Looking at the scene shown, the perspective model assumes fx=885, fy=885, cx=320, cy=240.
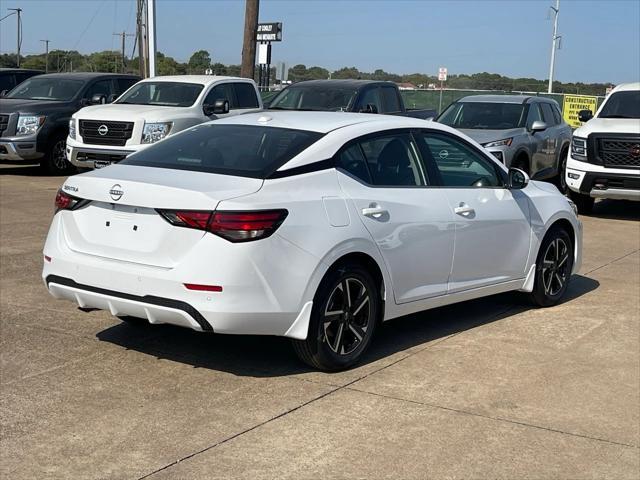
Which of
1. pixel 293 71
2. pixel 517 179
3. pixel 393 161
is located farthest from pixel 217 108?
pixel 293 71

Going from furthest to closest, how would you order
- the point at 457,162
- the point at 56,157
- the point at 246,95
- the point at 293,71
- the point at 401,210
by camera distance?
the point at 293,71 < the point at 56,157 < the point at 246,95 < the point at 457,162 < the point at 401,210

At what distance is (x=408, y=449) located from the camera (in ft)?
14.3

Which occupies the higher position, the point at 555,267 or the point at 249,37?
the point at 249,37

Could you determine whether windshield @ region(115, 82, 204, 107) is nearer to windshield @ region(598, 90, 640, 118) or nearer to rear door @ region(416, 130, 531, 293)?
windshield @ region(598, 90, 640, 118)

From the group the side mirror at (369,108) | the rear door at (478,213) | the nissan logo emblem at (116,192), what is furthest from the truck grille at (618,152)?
the nissan logo emblem at (116,192)

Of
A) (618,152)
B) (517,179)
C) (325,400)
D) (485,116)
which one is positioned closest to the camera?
(325,400)

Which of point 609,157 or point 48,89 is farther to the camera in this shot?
point 48,89

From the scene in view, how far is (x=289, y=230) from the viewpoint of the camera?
5008 mm

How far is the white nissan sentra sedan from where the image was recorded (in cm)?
489

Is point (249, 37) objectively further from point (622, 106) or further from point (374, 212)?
point (374, 212)

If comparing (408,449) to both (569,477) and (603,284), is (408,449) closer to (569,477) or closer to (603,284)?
(569,477)

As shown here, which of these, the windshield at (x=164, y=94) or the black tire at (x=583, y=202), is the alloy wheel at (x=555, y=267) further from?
the windshield at (x=164, y=94)

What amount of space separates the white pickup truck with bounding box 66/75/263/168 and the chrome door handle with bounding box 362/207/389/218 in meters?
8.91

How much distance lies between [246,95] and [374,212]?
10.8 m
